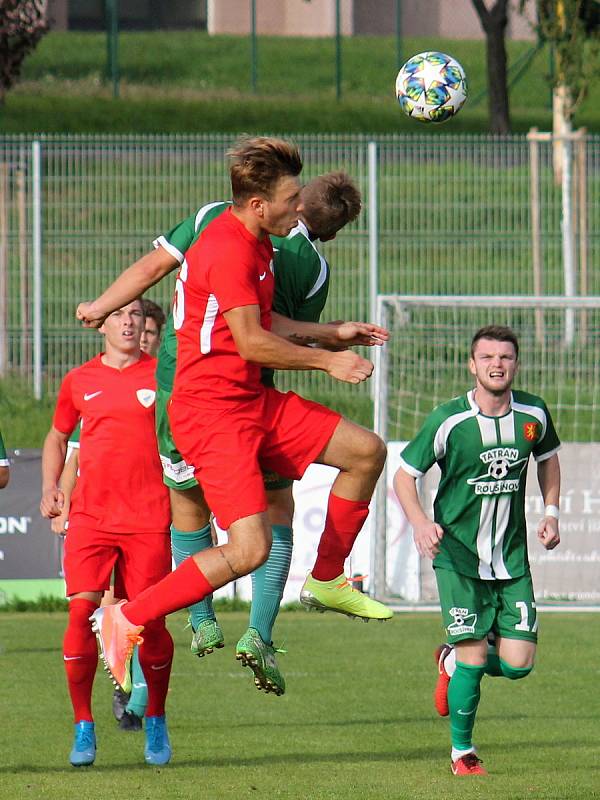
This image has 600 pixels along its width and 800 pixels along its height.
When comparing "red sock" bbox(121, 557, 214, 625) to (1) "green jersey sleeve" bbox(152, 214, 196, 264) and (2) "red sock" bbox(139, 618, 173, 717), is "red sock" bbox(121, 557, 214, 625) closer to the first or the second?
(1) "green jersey sleeve" bbox(152, 214, 196, 264)

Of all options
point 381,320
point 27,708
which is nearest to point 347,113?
point 381,320

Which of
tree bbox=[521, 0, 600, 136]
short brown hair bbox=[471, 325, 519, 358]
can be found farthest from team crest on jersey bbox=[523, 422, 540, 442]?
tree bbox=[521, 0, 600, 136]

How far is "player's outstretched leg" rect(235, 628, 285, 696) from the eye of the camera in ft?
21.2

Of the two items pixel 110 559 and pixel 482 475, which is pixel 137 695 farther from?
pixel 482 475

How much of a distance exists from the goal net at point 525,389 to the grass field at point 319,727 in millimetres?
765

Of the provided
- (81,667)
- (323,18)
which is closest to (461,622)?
(81,667)

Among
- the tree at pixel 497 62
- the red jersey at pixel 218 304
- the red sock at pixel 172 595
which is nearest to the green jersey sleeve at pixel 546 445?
the red jersey at pixel 218 304

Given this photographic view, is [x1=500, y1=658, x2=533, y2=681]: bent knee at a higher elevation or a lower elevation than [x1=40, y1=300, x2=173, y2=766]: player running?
lower

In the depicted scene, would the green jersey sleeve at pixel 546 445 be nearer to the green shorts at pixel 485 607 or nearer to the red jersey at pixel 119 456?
the green shorts at pixel 485 607

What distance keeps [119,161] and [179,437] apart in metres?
9.60

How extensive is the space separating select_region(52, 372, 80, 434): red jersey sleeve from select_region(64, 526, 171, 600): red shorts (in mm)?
627

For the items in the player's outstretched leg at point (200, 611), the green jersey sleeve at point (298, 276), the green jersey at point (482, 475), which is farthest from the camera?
the green jersey at point (482, 475)

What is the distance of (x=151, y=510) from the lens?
8008 mm

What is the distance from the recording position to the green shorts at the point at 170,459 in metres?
6.80
